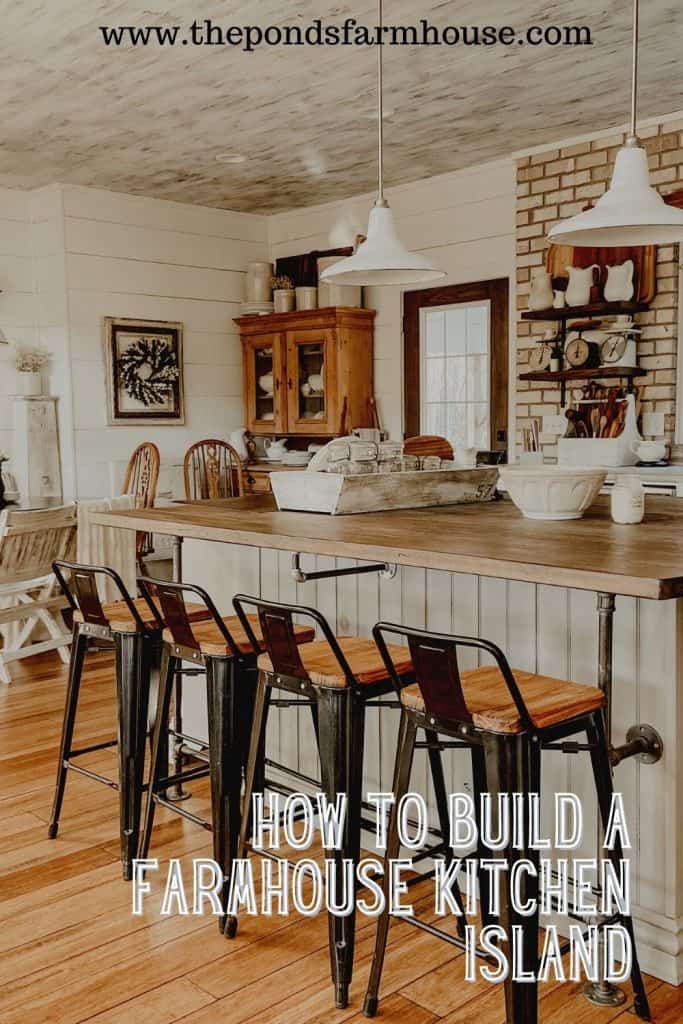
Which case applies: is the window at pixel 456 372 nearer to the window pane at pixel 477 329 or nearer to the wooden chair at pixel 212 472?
the window pane at pixel 477 329

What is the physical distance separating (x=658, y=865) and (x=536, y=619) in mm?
593

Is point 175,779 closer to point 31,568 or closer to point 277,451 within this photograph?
point 31,568

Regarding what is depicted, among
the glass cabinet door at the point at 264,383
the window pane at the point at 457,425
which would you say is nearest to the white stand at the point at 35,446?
the glass cabinet door at the point at 264,383

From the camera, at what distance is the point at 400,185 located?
20.8 feet

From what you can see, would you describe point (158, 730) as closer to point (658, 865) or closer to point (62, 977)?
point (62, 977)

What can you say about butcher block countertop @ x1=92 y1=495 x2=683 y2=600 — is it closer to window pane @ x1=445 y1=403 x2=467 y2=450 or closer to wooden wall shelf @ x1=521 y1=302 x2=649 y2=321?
wooden wall shelf @ x1=521 y1=302 x2=649 y2=321

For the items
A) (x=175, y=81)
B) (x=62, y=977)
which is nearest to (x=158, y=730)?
(x=62, y=977)

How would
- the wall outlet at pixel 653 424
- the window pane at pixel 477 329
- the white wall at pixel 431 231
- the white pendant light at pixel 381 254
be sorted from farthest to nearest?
the window pane at pixel 477 329, the white wall at pixel 431 231, the wall outlet at pixel 653 424, the white pendant light at pixel 381 254

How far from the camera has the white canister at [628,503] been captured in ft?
7.74

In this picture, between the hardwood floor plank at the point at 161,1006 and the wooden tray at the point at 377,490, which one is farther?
the wooden tray at the point at 377,490

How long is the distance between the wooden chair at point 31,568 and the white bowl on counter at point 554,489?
2763 mm

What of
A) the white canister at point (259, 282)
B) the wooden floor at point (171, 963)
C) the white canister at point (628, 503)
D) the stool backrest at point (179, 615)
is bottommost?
the wooden floor at point (171, 963)

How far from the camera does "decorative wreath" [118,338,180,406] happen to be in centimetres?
654

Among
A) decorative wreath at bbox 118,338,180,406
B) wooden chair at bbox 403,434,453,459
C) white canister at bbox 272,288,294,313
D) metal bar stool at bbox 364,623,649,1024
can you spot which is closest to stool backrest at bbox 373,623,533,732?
metal bar stool at bbox 364,623,649,1024
